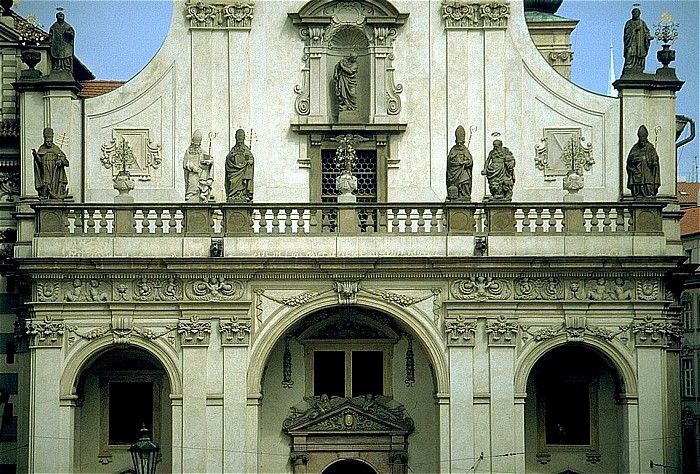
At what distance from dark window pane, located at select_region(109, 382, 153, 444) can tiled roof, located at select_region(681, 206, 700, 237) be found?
21.7 meters

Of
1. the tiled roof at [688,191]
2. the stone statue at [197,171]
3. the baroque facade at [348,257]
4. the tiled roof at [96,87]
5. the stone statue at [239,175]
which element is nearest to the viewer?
the baroque facade at [348,257]

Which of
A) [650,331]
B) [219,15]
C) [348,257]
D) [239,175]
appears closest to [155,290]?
[239,175]

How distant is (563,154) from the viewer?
36031 mm

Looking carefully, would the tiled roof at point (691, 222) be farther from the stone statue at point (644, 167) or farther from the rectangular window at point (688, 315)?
the stone statue at point (644, 167)

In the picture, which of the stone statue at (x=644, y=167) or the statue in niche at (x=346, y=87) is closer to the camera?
the stone statue at (x=644, y=167)

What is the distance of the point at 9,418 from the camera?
120ft

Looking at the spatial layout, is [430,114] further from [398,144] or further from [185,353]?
[185,353]

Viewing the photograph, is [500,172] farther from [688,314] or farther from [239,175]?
[688,314]

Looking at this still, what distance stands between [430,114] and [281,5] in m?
3.87

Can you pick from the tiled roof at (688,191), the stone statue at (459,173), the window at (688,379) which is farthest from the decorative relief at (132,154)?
the tiled roof at (688,191)

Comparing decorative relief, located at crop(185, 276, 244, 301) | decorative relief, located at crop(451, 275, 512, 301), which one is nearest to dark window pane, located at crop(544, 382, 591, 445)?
decorative relief, located at crop(451, 275, 512, 301)

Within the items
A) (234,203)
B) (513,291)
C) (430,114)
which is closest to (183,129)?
(234,203)

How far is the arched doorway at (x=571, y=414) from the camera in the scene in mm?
35438

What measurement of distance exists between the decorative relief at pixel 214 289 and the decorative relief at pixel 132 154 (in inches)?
126
